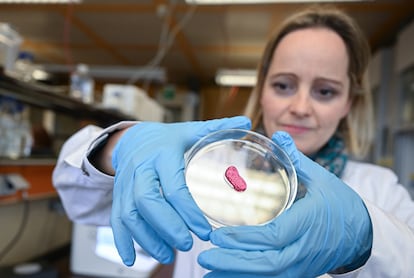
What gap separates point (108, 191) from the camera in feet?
2.49

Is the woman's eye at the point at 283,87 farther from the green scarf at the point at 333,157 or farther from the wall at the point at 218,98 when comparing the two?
the wall at the point at 218,98

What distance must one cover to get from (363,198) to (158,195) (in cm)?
39

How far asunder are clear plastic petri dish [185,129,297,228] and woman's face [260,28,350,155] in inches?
Answer: 12.1

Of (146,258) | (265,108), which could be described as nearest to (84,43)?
(146,258)

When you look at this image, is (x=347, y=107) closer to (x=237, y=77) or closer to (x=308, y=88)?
(x=308, y=88)

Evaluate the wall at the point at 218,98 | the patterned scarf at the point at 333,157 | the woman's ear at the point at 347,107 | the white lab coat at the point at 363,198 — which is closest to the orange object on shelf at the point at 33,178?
the white lab coat at the point at 363,198

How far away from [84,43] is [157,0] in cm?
164

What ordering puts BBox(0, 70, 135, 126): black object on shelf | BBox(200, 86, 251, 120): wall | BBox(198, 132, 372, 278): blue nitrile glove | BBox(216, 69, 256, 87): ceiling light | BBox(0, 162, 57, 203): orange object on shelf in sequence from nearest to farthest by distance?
BBox(198, 132, 372, 278): blue nitrile glove
BBox(0, 70, 135, 126): black object on shelf
BBox(0, 162, 57, 203): orange object on shelf
BBox(216, 69, 256, 87): ceiling light
BBox(200, 86, 251, 120): wall

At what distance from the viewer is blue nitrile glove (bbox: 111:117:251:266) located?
466mm

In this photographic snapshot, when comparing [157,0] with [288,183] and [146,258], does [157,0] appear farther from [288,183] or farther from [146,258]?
[288,183]

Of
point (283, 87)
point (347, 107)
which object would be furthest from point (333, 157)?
point (283, 87)

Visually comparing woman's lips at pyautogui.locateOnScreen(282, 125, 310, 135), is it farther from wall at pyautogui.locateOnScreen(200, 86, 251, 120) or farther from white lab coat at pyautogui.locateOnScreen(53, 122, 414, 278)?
wall at pyautogui.locateOnScreen(200, 86, 251, 120)

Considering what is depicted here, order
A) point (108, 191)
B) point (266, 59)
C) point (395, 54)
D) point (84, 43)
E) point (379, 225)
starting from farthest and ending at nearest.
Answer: point (84, 43), point (395, 54), point (266, 59), point (108, 191), point (379, 225)

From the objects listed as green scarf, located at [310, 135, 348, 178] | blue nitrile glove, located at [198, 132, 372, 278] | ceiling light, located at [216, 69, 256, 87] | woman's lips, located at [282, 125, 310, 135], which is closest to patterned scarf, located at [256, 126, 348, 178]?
green scarf, located at [310, 135, 348, 178]
